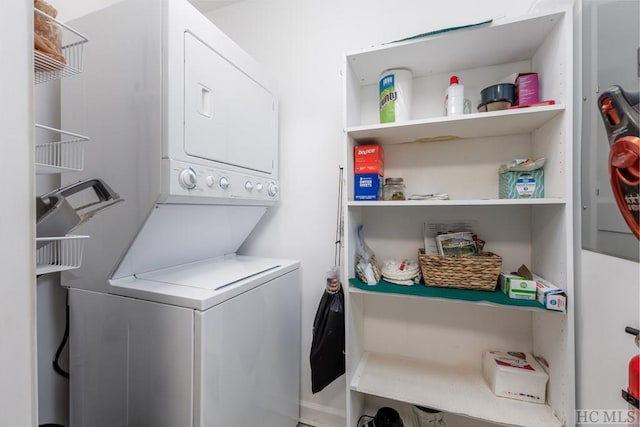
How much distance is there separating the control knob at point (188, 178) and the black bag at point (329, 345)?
84cm

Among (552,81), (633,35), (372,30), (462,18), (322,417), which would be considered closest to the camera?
(633,35)

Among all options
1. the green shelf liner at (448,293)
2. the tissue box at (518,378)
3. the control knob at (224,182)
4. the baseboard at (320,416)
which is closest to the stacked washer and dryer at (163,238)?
the control knob at (224,182)

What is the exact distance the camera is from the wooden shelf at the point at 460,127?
3.73 ft

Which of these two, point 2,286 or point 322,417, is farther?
point 322,417

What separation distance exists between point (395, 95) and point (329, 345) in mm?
1285

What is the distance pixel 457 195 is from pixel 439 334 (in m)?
0.77

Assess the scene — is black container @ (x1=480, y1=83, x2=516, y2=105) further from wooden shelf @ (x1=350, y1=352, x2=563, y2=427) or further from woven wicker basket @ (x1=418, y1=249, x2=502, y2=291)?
wooden shelf @ (x1=350, y1=352, x2=563, y2=427)

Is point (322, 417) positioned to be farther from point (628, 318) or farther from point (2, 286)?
point (2, 286)

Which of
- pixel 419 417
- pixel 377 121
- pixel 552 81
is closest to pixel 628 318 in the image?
pixel 552 81

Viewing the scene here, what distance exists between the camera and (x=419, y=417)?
152 cm

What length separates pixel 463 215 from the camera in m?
1.49

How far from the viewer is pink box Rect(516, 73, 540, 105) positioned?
1222 millimetres

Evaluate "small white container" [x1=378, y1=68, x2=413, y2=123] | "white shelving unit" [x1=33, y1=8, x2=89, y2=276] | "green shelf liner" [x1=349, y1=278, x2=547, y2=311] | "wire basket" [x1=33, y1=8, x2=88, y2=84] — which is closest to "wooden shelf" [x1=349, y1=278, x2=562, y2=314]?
"green shelf liner" [x1=349, y1=278, x2=547, y2=311]

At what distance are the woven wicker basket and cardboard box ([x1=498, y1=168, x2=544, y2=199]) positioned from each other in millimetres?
296
